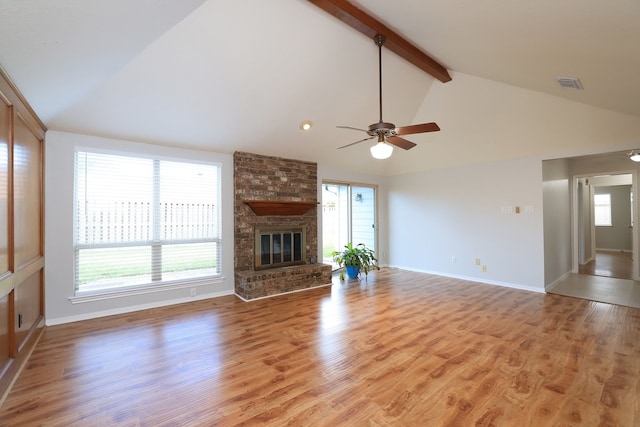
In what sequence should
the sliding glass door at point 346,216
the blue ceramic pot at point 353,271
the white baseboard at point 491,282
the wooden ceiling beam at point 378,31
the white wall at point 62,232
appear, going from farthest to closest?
the sliding glass door at point 346,216 < the blue ceramic pot at point 353,271 < the white baseboard at point 491,282 < the white wall at point 62,232 < the wooden ceiling beam at point 378,31

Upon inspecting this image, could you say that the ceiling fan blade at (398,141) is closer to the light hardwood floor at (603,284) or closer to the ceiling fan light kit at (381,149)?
the ceiling fan light kit at (381,149)

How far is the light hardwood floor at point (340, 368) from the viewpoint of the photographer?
1.91 meters

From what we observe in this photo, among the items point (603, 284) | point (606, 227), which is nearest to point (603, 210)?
point (606, 227)

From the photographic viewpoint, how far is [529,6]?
184 cm

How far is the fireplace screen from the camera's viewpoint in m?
5.05

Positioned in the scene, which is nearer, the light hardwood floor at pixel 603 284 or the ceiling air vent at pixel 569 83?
the ceiling air vent at pixel 569 83

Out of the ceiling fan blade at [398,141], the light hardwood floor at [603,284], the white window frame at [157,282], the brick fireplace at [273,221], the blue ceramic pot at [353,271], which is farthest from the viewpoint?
the blue ceramic pot at [353,271]

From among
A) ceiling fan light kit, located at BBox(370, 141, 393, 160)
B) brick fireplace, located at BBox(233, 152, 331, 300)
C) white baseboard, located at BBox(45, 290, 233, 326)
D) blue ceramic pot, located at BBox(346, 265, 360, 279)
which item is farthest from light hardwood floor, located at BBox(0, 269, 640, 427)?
ceiling fan light kit, located at BBox(370, 141, 393, 160)

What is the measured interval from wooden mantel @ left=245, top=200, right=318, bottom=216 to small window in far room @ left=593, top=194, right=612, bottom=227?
33.1 ft

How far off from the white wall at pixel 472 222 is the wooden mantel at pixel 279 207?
2630mm

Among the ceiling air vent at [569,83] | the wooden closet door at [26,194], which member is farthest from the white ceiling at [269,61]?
the wooden closet door at [26,194]

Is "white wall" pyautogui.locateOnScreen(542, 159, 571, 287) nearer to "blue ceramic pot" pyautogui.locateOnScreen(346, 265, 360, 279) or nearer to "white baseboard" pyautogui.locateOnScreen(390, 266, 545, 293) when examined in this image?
"white baseboard" pyautogui.locateOnScreen(390, 266, 545, 293)

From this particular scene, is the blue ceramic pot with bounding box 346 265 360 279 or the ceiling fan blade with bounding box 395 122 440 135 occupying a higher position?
the ceiling fan blade with bounding box 395 122 440 135

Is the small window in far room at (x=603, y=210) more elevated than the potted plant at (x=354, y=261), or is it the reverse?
the small window in far room at (x=603, y=210)
